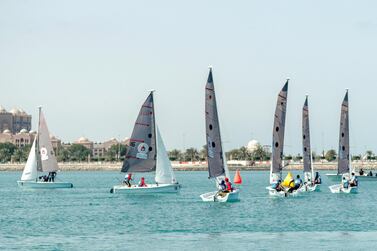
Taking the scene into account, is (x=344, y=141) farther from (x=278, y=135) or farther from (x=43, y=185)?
(x=43, y=185)

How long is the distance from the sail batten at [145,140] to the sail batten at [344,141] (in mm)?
24142

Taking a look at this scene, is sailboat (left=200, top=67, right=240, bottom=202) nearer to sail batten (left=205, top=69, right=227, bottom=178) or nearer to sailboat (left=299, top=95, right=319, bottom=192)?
sail batten (left=205, top=69, right=227, bottom=178)

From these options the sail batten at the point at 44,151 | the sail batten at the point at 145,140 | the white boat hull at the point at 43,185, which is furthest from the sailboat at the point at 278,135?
the sail batten at the point at 44,151

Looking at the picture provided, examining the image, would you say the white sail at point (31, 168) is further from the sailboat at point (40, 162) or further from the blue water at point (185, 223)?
the blue water at point (185, 223)

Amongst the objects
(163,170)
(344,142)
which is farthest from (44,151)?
(344,142)

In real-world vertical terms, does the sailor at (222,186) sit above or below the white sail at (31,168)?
below

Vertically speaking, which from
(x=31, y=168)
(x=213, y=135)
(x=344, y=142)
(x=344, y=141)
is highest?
(x=344, y=141)

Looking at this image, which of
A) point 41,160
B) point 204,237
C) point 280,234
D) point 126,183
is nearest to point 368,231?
point 280,234

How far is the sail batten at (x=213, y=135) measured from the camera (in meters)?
73.6

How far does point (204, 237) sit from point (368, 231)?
944 cm

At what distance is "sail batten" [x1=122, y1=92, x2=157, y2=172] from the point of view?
88.5 metres

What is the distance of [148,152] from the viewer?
88938mm

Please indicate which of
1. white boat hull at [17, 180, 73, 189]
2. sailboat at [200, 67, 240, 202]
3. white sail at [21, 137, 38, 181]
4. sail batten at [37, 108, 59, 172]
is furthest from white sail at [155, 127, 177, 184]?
white sail at [21, 137, 38, 181]

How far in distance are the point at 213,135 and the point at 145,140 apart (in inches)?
606
